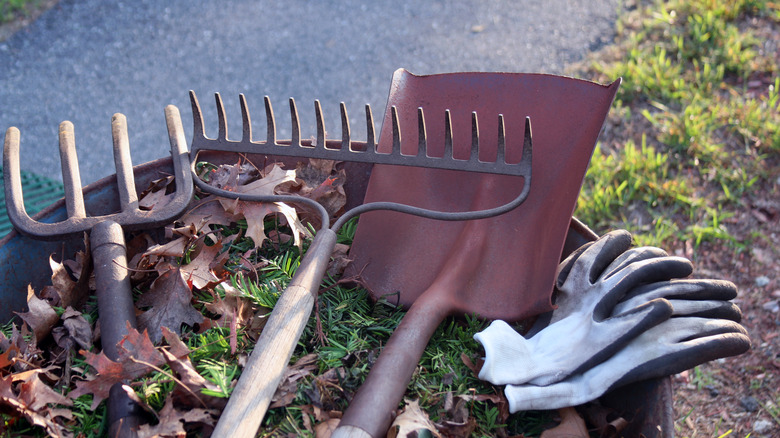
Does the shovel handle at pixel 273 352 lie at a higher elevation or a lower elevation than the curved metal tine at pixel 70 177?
lower

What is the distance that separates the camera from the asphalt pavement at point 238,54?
3.27 m

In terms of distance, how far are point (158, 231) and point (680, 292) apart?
4.66 ft

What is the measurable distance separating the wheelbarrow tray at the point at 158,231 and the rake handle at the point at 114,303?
7.4 inches

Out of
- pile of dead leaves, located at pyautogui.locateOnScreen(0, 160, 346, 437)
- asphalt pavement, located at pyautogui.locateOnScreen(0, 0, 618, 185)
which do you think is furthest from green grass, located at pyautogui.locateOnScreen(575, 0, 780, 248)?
pile of dead leaves, located at pyautogui.locateOnScreen(0, 160, 346, 437)

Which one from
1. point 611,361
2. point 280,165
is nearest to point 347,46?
point 280,165

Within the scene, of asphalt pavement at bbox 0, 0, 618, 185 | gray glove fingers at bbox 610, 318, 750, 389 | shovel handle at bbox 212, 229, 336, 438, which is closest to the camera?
shovel handle at bbox 212, 229, 336, 438

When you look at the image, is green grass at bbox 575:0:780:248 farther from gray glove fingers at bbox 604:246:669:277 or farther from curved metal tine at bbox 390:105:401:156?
curved metal tine at bbox 390:105:401:156

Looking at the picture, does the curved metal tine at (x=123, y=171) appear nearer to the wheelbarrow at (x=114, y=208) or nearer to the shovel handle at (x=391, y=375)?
the wheelbarrow at (x=114, y=208)

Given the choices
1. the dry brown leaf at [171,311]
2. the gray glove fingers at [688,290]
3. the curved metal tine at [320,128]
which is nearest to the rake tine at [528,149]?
the gray glove fingers at [688,290]

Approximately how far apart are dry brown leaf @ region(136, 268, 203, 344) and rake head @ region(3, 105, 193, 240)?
19 centimetres

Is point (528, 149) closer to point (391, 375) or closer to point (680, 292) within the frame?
point (680, 292)

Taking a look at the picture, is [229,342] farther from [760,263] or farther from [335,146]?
[760,263]

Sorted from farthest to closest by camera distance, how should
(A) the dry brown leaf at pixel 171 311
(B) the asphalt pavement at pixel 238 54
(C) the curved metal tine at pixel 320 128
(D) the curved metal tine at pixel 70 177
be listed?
1. (B) the asphalt pavement at pixel 238 54
2. (C) the curved metal tine at pixel 320 128
3. (D) the curved metal tine at pixel 70 177
4. (A) the dry brown leaf at pixel 171 311

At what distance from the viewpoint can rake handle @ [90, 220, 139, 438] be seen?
1340 millimetres
